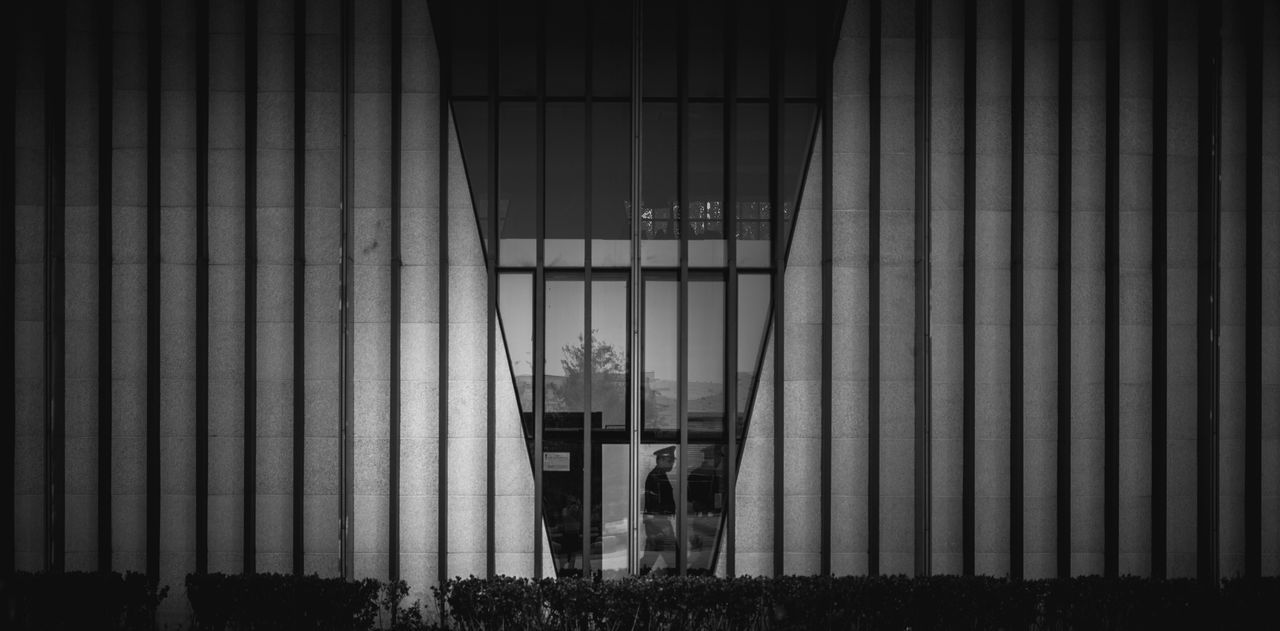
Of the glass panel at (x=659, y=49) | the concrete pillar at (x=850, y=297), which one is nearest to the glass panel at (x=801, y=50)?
the concrete pillar at (x=850, y=297)

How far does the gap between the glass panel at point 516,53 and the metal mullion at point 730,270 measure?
184 cm

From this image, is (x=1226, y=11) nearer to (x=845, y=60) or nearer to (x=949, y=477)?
(x=845, y=60)

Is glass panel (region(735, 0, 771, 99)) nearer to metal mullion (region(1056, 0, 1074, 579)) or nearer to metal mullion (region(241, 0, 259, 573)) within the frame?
metal mullion (region(1056, 0, 1074, 579))

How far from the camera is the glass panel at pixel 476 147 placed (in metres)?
8.37

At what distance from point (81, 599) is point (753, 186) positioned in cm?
685

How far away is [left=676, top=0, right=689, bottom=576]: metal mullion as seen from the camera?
311 inches

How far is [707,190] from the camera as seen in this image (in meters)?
8.30

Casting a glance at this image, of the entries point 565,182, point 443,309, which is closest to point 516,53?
point 565,182

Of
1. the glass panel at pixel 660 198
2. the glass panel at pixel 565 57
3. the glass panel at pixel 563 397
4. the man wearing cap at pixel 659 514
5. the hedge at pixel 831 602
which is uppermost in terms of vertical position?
the glass panel at pixel 565 57

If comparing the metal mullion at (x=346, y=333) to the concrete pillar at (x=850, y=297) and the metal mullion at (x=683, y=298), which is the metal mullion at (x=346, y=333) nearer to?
the metal mullion at (x=683, y=298)

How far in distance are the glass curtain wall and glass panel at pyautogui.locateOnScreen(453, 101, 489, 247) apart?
0.04ft

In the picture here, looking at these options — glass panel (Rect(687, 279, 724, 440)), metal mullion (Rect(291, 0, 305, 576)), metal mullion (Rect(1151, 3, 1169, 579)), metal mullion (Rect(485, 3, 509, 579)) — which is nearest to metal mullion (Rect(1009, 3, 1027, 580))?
metal mullion (Rect(1151, 3, 1169, 579))

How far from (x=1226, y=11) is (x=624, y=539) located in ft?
25.2

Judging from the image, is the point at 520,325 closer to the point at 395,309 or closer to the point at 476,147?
the point at 395,309
